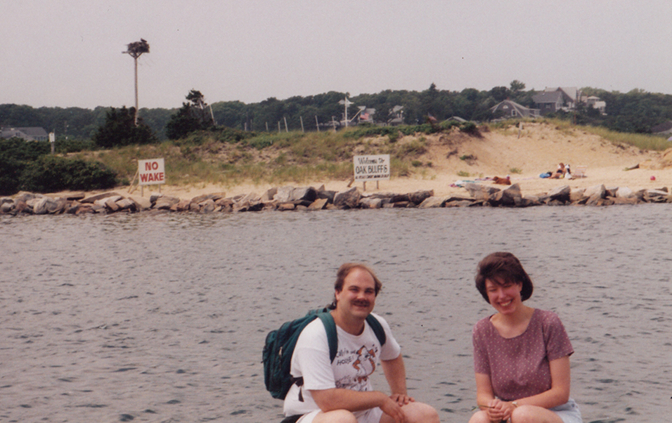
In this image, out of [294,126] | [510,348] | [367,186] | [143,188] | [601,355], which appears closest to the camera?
[510,348]

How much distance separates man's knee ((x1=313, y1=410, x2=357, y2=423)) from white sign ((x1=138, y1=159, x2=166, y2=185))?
33421 millimetres

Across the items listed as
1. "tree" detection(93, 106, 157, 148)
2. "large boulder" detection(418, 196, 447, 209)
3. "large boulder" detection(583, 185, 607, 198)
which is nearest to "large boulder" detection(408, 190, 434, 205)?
"large boulder" detection(418, 196, 447, 209)

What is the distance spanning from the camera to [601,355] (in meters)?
9.46

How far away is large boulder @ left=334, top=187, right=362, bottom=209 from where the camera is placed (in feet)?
104

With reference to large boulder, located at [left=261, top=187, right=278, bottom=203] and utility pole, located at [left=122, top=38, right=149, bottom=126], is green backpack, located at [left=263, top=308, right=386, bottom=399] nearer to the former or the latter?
large boulder, located at [left=261, top=187, right=278, bottom=203]

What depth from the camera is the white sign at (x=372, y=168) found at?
34844 mm

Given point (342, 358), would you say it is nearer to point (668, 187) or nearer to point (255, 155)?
point (668, 187)

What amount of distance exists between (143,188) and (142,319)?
27523 millimetres

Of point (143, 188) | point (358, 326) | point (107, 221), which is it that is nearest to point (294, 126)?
point (143, 188)

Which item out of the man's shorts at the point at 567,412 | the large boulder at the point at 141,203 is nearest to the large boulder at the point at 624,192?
the large boulder at the point at 141,203

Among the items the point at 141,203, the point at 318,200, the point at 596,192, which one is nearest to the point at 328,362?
the point at 596,192

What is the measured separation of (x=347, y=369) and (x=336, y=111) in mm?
105857

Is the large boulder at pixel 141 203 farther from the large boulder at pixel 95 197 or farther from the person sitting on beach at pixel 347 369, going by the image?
the person sitting on beach at pixel 347 369

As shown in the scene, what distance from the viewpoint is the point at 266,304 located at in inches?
524
